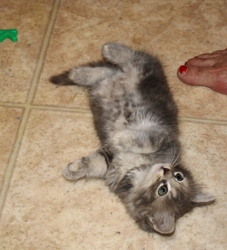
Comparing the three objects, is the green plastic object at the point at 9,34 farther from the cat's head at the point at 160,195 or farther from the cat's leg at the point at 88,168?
the cat's head at the point at 160,195

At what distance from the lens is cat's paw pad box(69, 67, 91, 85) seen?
1.98 m

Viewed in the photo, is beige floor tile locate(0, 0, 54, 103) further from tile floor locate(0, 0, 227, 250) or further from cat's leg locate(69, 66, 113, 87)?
cat's leg locate(69, 66, 113, 87)

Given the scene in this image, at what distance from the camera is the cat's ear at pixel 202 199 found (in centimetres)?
165

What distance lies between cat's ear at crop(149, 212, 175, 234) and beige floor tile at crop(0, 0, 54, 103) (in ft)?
3.06

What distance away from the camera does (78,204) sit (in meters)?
1.78

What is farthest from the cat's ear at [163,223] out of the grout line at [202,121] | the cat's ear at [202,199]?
the grout line at [202,121]

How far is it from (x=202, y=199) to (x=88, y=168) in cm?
53

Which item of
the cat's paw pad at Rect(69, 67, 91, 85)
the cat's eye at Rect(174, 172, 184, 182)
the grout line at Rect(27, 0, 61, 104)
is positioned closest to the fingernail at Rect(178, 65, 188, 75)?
the cat's paw pad at Rect(69, 67, 91, 85)

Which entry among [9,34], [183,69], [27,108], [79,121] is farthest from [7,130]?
[183,69]

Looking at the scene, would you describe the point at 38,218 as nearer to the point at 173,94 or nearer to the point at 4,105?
the point at 4,105

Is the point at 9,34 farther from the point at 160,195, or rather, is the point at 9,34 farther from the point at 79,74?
the point at 160,195

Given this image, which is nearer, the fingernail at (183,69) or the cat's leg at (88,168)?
the cat's leg at (88,168)

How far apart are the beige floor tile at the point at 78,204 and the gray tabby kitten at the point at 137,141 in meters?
0.08

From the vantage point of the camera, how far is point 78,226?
1731 mm
